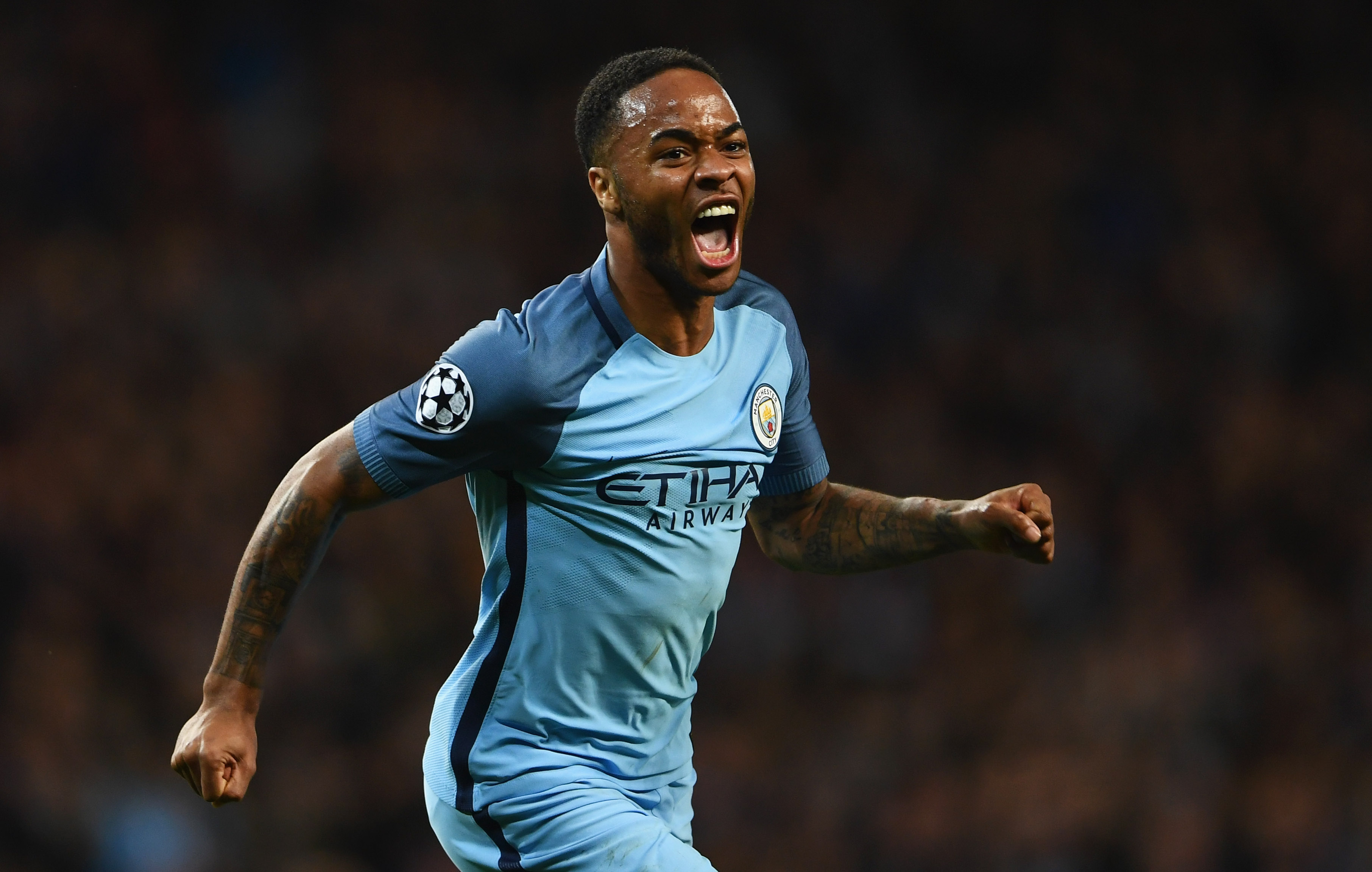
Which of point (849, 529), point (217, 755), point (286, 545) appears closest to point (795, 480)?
point (849, 529)

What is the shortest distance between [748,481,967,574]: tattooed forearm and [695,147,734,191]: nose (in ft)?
2.80

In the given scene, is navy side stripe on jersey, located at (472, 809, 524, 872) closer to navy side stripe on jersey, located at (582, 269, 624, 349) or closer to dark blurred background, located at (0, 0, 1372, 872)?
navy side stripe on jersey, located at (582, 269, 624, 349)

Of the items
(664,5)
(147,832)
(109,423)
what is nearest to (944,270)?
(664,5)

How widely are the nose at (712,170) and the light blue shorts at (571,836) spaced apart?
120cm

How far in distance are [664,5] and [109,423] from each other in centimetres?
433

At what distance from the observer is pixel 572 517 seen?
288cm

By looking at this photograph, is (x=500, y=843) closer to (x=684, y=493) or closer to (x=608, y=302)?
(x=684, y=493)

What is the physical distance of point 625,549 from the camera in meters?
2.91

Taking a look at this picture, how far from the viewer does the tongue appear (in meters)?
2.94

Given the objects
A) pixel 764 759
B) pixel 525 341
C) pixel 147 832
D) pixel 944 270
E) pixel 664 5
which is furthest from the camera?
pixel 664 5

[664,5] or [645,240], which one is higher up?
[664,5]

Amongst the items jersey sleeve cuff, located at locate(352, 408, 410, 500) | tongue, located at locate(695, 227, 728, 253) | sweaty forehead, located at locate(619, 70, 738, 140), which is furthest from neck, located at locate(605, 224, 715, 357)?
jersey sleeve cuff, located at locate(352, 408, 410, 500)

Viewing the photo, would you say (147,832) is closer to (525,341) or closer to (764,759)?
(764,759)

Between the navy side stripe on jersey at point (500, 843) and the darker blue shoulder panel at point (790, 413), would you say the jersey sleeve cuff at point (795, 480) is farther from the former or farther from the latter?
the navy side stripe on jersey at point (500, 843)
